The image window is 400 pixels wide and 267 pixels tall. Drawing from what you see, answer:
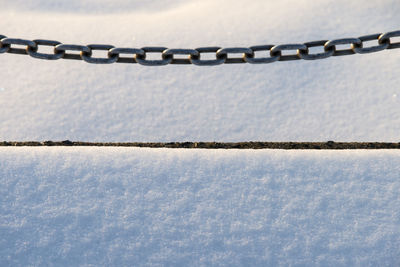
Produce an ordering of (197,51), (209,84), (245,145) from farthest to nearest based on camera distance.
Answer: (209,84) → (245,145) → (197,51)

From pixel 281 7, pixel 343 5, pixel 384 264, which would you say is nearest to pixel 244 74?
pixel 281 7

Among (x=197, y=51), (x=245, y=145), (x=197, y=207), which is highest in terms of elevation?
(x=197, y=51)

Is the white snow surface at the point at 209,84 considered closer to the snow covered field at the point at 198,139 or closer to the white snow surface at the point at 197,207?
the snow covered field at the point at 198,139

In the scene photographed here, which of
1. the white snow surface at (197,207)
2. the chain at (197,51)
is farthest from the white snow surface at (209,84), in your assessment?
the chain at (197,51)

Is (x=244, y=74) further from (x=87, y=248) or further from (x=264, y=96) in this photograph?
(x=87, y=248)

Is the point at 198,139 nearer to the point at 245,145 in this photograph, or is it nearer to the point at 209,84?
the point at 245,145

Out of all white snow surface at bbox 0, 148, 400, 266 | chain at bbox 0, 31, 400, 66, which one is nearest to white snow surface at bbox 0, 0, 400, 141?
white snow surface at bbox 0, 148, 400, 266

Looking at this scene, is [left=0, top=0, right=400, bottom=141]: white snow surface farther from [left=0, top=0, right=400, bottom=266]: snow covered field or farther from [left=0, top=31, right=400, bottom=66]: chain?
[left=0, top=31, right=400, bottom=66]: chain

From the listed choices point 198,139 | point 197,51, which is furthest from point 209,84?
point 197,51
